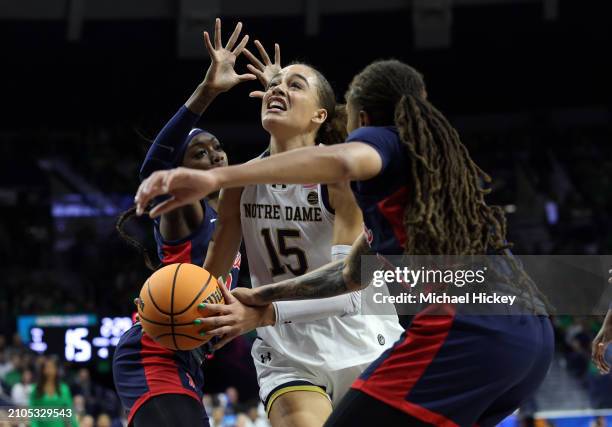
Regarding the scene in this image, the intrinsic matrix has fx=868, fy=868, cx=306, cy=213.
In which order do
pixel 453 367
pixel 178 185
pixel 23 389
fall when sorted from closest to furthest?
pixel 178 185 → pixel 453 367 → pixel 23 389

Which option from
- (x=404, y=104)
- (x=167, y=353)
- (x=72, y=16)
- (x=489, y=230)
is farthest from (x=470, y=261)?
(x=72, y=16)

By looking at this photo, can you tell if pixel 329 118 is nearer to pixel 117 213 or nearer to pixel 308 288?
pixel 308 288

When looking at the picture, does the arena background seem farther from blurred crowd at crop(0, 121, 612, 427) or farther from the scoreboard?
the scoreboard

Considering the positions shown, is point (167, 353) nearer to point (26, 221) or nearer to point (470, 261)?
point (470, 261)

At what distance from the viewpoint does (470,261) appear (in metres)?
2.92

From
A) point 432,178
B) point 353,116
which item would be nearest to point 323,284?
point 353,116

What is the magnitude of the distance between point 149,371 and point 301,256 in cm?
88

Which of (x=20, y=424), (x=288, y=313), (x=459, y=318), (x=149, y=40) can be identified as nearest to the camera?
(x=459, y=318)

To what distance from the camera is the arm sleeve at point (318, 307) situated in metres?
3.61

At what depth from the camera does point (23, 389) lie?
10297mm

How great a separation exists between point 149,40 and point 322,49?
3.76 meters

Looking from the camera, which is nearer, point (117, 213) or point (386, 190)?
point (386, 190)

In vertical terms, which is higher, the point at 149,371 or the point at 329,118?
the point at 329,118

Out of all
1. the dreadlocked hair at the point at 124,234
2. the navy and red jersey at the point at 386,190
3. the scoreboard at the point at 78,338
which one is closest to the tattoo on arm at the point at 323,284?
the navy and red jersey at the point at 386,190
